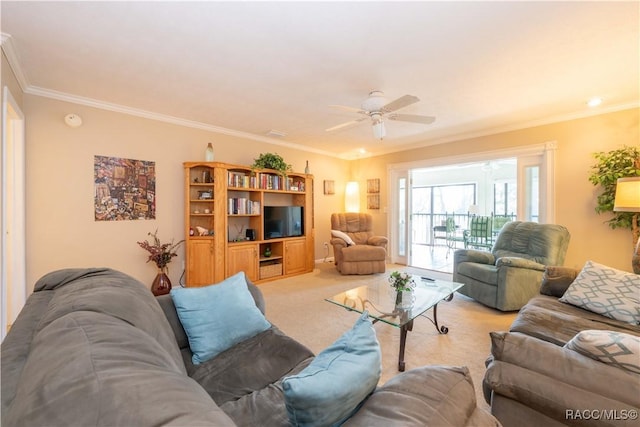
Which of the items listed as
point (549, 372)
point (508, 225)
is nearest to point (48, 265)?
point (549, 372)

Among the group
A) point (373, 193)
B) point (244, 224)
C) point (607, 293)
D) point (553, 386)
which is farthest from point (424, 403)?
point (373, 193)

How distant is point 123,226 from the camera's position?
3.45 meters

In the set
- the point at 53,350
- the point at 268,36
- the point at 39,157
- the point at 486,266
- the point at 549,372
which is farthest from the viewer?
the point at 486,266

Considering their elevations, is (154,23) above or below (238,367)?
above

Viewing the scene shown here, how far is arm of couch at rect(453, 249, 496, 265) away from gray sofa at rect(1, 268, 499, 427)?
2984 millimetres

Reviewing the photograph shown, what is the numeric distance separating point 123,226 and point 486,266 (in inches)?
182

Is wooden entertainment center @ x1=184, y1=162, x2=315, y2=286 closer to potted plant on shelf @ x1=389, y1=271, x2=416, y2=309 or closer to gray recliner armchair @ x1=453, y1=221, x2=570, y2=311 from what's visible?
potted plant on shelf @ x1=389, y1=271, x2=416, y2=309

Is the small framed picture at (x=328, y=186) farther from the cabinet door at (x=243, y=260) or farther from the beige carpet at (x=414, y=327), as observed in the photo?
the beige carpet at (x=414, y=327)

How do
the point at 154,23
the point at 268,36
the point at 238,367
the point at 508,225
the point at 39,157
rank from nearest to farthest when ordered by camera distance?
the point at 238,367
the point at 154,23
the point at 268,36
the point at 39,157
the point at 508,225

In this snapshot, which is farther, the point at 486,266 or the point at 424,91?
the point at 486,266

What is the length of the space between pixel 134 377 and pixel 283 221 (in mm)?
4186

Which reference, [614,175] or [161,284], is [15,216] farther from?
[614,175]

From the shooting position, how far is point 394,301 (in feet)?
8.09

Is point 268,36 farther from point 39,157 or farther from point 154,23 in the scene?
point 39,157
